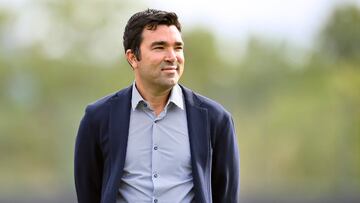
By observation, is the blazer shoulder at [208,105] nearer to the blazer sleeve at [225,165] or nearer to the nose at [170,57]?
the blazer sleeve at [225,165]

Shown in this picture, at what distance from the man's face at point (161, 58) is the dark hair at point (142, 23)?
19 mm

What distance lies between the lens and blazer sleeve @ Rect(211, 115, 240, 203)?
3.28 m

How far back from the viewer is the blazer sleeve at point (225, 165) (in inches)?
129

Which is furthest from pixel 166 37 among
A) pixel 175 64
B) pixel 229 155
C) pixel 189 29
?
pixel 189 29

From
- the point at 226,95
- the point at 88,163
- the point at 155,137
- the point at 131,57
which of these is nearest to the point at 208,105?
the point at 155,137

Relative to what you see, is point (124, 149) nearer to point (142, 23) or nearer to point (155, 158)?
point (155, 158)

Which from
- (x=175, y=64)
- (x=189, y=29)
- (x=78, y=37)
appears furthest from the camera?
(x=78, y=37)

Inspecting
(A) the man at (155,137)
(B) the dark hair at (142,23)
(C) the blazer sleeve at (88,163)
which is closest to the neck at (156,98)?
(A) the man at (155,137)

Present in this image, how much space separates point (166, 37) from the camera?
3141mm

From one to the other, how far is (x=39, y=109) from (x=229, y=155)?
1445cm

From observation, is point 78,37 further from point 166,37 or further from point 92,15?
point 166,37

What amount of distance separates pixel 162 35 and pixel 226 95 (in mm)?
13385

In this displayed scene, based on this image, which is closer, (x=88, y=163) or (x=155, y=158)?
(x=155, y=158)

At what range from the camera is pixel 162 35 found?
316 centimetres
